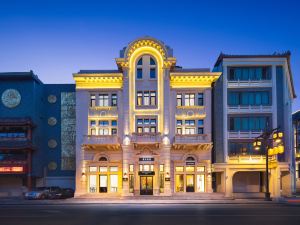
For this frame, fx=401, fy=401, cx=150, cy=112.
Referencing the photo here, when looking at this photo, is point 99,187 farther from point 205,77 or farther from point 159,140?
point 205,77

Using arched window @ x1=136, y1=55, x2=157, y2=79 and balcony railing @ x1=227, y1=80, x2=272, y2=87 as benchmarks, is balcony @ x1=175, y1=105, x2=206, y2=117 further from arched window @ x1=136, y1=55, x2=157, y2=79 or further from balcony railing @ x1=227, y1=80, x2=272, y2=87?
arched window @ x1=136, y1=55, x2=157, y2=79

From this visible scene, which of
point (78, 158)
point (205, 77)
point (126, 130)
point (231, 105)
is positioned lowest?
point (78, 158)

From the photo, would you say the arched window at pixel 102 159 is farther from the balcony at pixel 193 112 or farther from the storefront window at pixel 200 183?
the storefront window at pixel 200 183

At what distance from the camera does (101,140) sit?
1791 inches

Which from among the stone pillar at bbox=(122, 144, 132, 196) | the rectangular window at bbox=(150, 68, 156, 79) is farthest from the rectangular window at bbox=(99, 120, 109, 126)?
the rectangular window at bbox=(150, 68, 156, 79)

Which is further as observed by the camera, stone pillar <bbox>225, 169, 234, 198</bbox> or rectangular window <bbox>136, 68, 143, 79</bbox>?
rectangular window <bbox>136, 68, 143, 79</bbox>

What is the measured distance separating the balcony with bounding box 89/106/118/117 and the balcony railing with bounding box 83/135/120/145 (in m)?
2.84

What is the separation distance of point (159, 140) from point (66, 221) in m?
25.6

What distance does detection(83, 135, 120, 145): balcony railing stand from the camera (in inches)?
1784

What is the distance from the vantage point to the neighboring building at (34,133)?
46969 millimetres

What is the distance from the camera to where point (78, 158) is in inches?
1847

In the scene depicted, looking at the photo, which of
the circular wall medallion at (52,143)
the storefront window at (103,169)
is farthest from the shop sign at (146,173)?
the circular wall medallion at (52,143)

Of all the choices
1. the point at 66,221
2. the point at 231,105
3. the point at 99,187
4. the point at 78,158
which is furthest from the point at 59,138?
the point at 66,221

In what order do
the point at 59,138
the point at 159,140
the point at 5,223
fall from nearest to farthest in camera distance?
the point at 5,223, the point at 159,140, the point at 59,138
